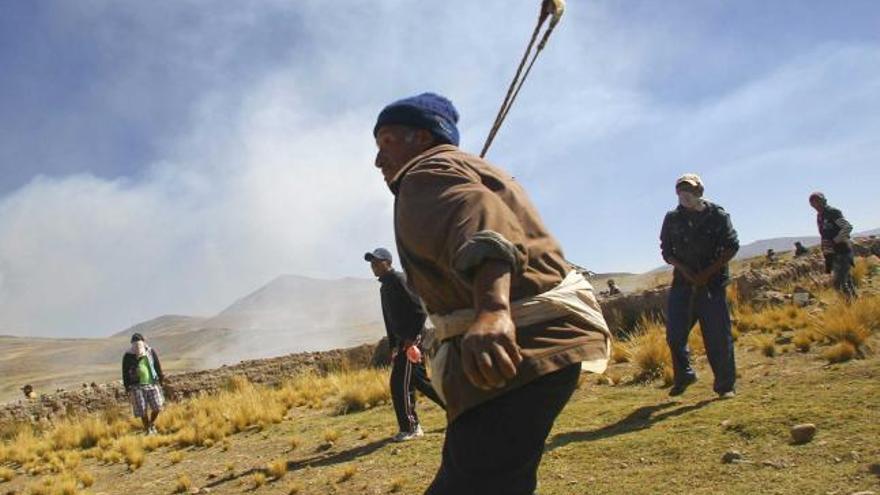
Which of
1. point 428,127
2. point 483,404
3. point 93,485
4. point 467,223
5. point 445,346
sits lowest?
point 93,485

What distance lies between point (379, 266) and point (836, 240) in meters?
6.44

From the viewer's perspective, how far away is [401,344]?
646 centimetres

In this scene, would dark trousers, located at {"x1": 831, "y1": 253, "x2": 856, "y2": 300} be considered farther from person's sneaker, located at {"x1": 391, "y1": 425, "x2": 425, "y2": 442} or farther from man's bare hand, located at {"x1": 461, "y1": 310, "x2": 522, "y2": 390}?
man's bare hand, located at {"x1": 461, "y1": 310, "x2": 522, "y2": 390}

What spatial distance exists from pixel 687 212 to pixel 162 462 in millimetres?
6233

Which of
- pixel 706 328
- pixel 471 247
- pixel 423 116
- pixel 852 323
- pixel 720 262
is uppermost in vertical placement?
pixel 423 116

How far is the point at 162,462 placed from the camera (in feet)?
26.7

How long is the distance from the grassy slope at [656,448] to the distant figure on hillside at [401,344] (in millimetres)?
272

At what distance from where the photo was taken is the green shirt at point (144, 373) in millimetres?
11344

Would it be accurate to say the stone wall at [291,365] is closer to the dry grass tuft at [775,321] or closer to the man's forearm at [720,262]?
the dry grass tuft at [775,321]

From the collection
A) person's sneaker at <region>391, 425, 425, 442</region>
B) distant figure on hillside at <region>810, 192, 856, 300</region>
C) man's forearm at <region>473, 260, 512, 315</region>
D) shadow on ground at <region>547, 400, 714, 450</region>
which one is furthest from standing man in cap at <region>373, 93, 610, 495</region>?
distant figure on hillside at <region>810, 192, 856, 300</region>

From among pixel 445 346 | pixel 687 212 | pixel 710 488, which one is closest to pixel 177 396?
pixel 687 212

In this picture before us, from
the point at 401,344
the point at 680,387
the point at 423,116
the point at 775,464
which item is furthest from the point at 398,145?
the point at 680,387

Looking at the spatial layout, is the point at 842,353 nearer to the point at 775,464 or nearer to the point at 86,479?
the point at 775,464

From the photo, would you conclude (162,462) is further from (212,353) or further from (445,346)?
(212,353)
